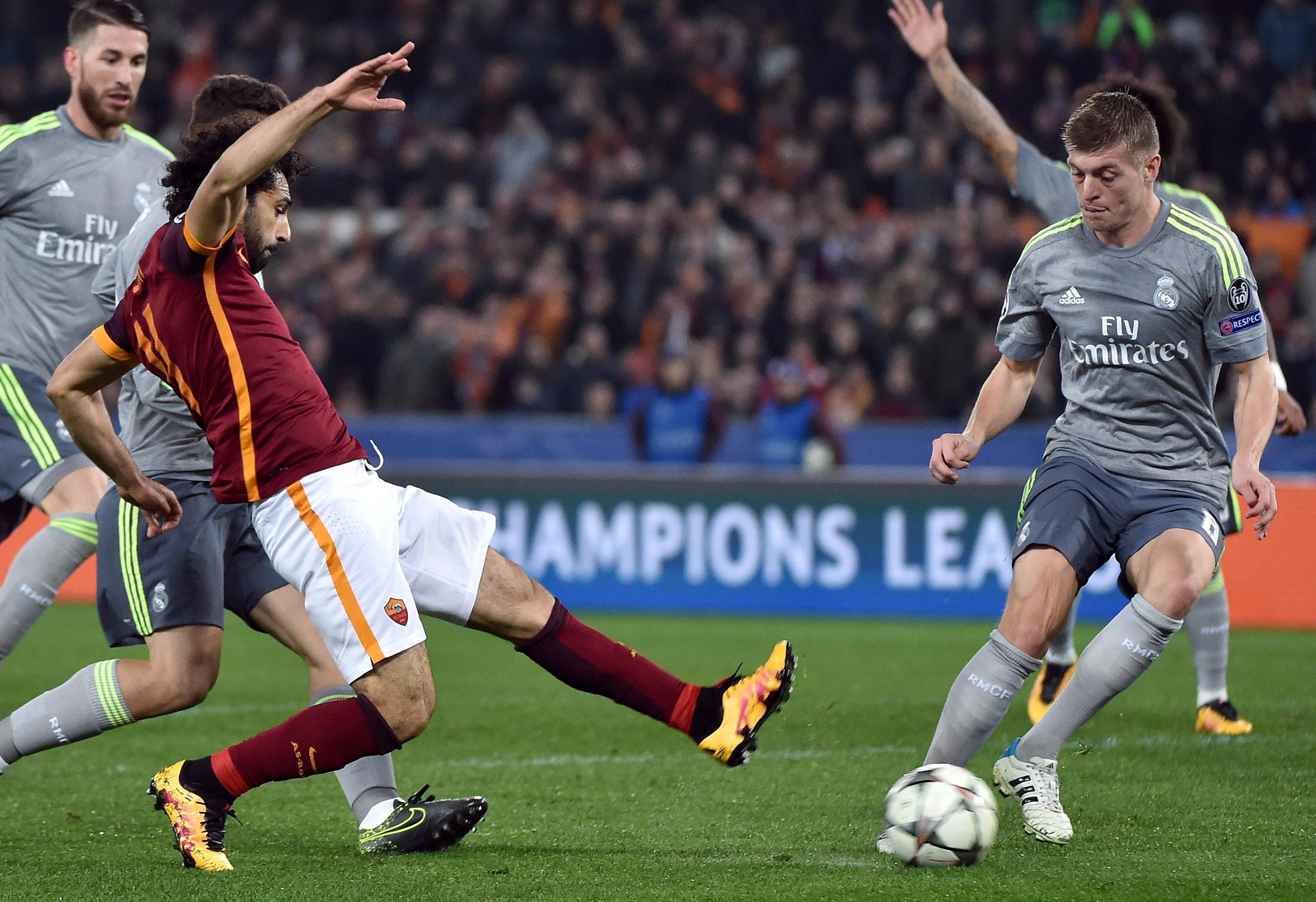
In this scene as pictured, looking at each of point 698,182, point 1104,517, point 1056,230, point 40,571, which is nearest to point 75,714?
point 40,571

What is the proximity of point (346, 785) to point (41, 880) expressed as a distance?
825mm

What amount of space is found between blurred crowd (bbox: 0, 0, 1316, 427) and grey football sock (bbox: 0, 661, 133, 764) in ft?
27.4

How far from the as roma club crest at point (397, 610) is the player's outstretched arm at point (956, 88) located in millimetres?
3434

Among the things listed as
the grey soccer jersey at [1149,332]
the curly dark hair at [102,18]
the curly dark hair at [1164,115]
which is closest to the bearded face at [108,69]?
the curly dark hair at [102,18]

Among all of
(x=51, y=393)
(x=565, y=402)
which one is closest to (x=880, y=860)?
(x=51, y=393)

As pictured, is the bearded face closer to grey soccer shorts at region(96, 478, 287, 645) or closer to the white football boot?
grey soccer shorts at region(96, 478, 287, 645)

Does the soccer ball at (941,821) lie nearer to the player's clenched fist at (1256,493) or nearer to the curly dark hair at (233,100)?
the player's clenched fist at (1256,493)

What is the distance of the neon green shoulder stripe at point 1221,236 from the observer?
4566 mm

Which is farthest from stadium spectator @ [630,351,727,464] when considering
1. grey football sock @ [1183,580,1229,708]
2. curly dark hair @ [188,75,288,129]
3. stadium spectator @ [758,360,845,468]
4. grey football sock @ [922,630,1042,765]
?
curly dark hair @ [188,75,288,129]

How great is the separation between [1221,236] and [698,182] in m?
11.3

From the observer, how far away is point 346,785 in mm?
4504

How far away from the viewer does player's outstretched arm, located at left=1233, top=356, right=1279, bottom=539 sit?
434 cm

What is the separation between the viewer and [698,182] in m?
15.7

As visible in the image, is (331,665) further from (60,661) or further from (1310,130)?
(1310,130)
